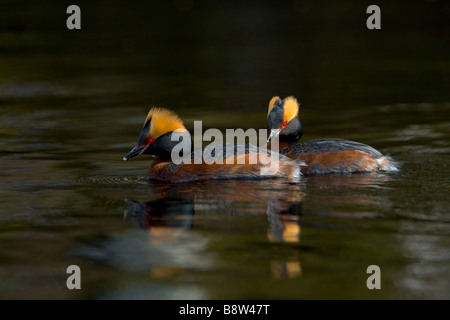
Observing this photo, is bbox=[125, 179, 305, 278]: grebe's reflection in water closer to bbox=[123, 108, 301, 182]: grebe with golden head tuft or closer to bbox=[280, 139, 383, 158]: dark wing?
bbox=[123, 108, 301, 182]: grebe with golden head tuft

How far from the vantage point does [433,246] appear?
23.7ft

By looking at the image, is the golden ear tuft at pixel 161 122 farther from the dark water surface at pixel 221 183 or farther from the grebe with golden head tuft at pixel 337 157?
the grebe with golden head tuft at pixel 337 157

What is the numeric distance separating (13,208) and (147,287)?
3001mm

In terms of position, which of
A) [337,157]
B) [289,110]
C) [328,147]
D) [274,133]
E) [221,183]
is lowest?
[221,183]

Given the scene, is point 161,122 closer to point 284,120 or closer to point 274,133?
point 274,133

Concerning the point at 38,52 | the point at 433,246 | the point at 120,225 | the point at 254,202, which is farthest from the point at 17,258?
the point at 38,52

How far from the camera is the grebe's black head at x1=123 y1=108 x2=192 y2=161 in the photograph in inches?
404

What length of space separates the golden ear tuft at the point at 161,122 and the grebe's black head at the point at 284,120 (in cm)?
148

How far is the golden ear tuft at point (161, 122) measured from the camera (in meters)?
10.2

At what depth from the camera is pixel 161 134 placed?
1030cm

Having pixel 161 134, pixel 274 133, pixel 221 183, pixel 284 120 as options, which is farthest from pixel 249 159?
pixel 284 120

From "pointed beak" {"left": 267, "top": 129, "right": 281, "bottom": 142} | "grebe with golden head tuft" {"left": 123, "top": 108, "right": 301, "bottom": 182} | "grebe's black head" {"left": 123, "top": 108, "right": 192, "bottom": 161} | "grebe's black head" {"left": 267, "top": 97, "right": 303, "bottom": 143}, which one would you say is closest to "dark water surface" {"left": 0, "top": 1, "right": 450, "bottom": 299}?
"grebe with golden head tuft" {"left": 123, "top": 108, "right": 301, "bottom": 182}

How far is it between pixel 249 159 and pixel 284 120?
5.12 feet

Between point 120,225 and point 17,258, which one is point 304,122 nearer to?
point 120,225
